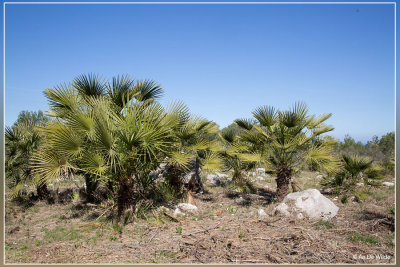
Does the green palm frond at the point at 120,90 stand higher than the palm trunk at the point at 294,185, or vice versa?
the green palm frond at the point at 120,90

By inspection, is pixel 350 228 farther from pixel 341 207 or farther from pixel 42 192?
pixel 42 192

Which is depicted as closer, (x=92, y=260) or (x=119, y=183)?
(x=92, y=260)

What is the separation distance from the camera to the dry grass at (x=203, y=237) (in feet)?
17.5

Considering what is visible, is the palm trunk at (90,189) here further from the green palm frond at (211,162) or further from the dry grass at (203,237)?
the green palm frond at (211,162)


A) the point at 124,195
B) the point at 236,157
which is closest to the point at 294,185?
the point at 236,157

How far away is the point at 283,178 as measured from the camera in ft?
30.6

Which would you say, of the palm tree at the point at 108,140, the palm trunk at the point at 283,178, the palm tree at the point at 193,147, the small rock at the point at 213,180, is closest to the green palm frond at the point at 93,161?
the palm tree at the point at 108,140

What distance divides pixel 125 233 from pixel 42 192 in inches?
204

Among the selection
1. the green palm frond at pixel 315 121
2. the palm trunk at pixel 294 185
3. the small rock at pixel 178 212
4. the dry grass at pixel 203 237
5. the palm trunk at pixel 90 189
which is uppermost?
the green palm frond at pixel 315 121

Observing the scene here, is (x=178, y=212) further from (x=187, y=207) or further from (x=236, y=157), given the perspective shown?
(x=236, y=157)

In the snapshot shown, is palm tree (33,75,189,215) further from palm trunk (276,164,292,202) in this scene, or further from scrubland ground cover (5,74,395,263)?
palm trunk (276,164,292,202)

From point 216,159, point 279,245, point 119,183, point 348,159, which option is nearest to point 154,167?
point 119,183

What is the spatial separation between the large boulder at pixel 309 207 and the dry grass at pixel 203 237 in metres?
0.32

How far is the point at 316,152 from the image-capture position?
8.74 metres
